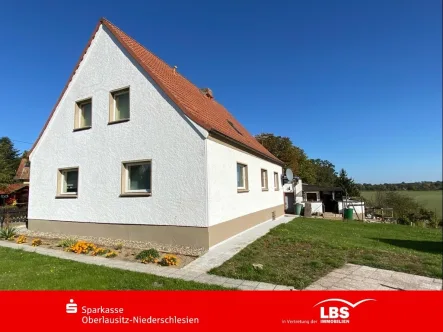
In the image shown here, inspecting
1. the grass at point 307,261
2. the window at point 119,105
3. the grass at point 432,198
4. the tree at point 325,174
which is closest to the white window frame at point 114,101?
the window at point 119,105

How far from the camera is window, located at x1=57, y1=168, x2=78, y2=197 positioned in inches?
442

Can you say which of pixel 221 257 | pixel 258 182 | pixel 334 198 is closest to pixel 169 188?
pixel 221 257

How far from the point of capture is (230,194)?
988cm

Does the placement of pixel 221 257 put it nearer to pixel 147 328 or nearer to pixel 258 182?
pixel 147 328

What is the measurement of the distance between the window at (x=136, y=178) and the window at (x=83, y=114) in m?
3.19

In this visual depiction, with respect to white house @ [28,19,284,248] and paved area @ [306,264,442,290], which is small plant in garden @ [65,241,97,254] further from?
paved area @ [306,264,442,290]

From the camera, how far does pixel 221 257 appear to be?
7195mm

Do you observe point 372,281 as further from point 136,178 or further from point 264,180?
point 264,180

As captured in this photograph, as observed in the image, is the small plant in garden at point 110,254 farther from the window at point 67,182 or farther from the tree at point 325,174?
the tree at point 325,174

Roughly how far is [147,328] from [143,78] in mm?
8213

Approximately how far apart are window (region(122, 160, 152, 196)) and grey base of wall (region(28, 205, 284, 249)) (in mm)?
1196

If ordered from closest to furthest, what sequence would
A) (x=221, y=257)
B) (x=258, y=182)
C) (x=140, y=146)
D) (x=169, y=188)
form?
(x=221, y=257), (x=169, y=188), (x=140, y=146), (x=258, y=182)

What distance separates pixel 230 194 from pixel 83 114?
7276mm

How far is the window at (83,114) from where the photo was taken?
444 inches
